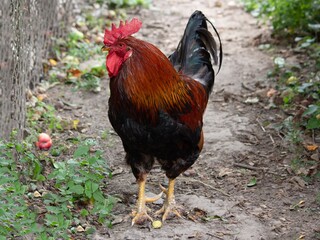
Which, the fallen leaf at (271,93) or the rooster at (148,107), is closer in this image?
the rooster at (148,107)

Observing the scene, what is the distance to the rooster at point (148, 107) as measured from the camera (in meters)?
4.47

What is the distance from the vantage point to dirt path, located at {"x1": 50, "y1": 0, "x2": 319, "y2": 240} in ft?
15.7

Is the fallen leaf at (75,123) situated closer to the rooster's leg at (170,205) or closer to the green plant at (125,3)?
the rooster's leg at (170,205)

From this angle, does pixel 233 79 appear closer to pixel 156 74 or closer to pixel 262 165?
pixel 262 165

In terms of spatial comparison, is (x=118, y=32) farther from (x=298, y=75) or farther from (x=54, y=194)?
(x=298, y=75)

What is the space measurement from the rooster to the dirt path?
0.26 m

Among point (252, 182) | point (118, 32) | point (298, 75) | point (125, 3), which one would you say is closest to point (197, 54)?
point (118, 32)

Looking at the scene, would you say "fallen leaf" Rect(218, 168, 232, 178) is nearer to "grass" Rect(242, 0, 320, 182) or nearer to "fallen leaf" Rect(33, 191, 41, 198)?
"grass" Rect(242, 0, 320, 182)

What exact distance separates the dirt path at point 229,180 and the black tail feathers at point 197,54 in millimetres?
897

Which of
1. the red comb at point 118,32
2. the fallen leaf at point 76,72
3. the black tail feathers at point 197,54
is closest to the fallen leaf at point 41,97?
the fallen leaf at point 76,72

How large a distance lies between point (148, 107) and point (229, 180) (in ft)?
4.85

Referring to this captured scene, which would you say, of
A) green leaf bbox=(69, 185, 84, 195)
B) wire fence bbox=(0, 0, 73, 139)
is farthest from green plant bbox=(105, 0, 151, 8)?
green leaf bbox=(69, 185, 84, 195)

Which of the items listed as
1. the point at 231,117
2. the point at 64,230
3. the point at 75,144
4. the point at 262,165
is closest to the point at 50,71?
the point at 75,144

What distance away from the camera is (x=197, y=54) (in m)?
5.35
